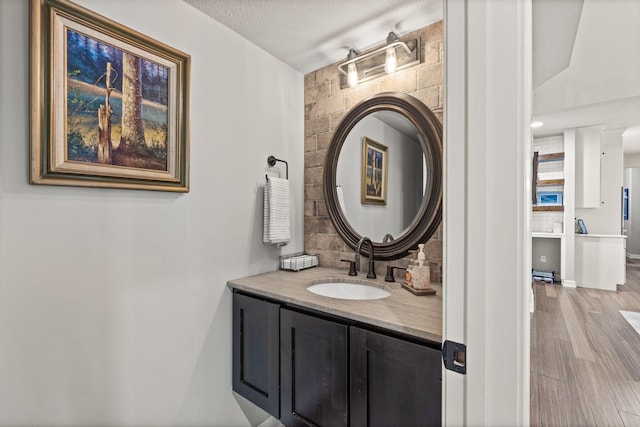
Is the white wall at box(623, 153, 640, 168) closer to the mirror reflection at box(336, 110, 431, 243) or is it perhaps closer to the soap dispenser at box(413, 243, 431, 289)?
the mirror reflection at box(336, 110, 431, 243)

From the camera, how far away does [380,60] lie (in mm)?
1817

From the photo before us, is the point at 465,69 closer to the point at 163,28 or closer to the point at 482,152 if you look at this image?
the point at 482,152

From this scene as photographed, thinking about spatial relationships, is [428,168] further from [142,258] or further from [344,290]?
[142,258]

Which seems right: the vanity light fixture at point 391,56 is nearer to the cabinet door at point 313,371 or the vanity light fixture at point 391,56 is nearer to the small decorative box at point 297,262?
the small decorative box at point 297,262

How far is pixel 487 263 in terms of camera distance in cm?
69

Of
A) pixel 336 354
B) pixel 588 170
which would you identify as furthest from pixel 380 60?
pixel 588 170

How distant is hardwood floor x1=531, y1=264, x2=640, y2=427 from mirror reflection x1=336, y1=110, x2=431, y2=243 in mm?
1418

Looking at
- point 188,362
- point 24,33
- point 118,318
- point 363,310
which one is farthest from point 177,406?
point 24,33

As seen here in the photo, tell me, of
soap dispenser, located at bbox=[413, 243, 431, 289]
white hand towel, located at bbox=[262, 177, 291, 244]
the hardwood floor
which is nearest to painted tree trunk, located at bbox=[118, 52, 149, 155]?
white hand towel, located at bbox=[262, 177, 291, 244]

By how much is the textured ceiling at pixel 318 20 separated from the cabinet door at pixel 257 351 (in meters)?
1.51

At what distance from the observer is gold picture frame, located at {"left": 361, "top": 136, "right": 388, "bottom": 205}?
1899 millimetres

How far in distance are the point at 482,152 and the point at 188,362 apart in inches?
63.4

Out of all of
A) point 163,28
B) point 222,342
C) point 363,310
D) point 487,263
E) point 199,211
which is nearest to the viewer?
point 487,263

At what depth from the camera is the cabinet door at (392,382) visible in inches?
38.9
